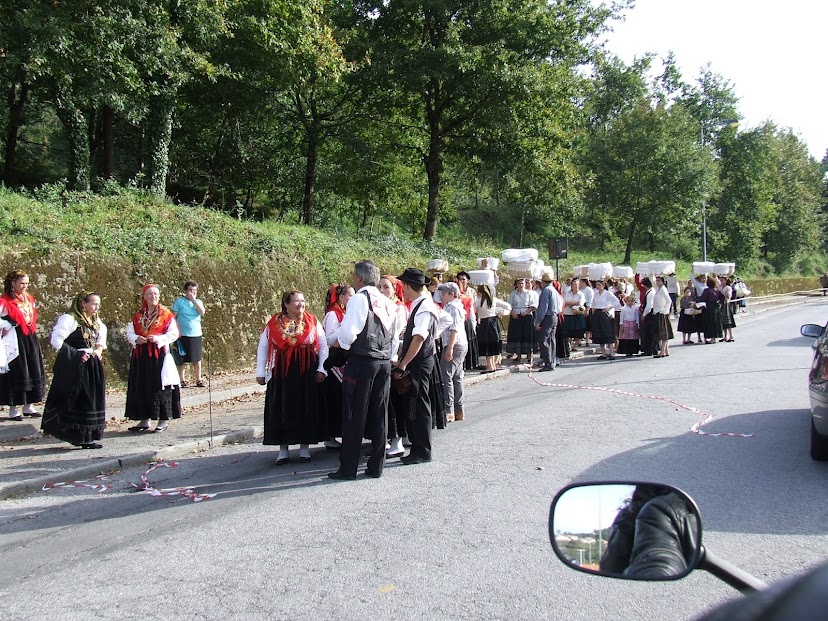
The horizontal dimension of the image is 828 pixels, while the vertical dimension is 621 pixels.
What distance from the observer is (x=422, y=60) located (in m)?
27.1

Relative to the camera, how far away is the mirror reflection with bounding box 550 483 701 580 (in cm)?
206

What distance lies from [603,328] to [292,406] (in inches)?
510

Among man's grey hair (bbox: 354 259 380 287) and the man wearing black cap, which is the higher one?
man's grey hair (bbox: 354 259 380 287)

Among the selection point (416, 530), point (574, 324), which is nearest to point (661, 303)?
point (574, 324)

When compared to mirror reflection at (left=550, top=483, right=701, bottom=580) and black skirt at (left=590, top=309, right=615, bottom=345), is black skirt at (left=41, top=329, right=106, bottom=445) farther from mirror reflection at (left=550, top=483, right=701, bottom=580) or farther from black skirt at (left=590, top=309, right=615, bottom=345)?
black skirt at (left=590, top=309, right=615, bottom=345)

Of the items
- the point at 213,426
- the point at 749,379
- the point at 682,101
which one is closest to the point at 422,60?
the point at 749,379

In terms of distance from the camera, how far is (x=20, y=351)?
32.8 ft

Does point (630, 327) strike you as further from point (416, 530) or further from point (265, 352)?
point (416, 530)

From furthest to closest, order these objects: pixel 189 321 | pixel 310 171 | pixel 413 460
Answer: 1. pixel 310 171
2. pixel 189 321
3. pixel 413 460

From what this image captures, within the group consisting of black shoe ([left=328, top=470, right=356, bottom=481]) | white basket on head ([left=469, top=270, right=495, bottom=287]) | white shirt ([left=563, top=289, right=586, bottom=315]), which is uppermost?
white basket on head ([left=469, top=270, right=495, bottom=287])

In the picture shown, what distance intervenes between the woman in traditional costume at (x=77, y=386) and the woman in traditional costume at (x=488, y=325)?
27.8 feet

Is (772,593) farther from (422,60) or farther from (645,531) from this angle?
(422,60)

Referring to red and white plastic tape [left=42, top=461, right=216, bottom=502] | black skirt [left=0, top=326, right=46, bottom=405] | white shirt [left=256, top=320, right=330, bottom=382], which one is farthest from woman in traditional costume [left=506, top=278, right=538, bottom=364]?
red and white plastic tape [left=42, top=461, right=216, bottom=502]

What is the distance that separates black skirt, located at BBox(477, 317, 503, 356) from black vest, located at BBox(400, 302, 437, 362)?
8107 millimetres
